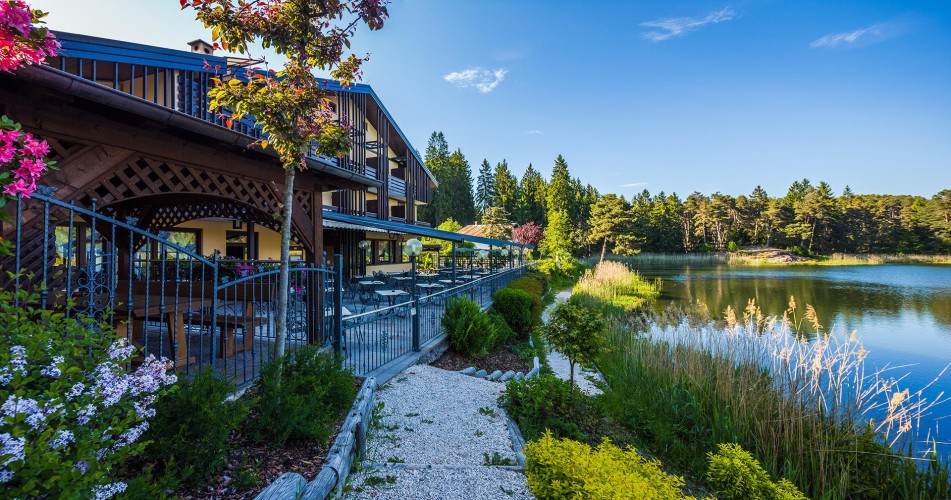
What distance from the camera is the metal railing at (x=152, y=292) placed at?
2787mm

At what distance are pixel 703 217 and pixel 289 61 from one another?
66.4 meters

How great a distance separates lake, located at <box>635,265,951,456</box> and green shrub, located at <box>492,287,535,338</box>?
7.02m

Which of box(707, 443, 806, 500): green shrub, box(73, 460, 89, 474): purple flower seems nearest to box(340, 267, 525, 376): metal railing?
box(73, 460, 89, 474): purple flower

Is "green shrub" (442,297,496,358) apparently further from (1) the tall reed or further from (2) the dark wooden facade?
(2) the dark wooden facade

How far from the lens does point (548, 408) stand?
4875 millimetres

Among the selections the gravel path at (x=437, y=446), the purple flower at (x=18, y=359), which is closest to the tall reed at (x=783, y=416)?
the gravel path at (x=437, y=446)

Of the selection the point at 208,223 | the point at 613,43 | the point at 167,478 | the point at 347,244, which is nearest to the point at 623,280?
the point at 613,43

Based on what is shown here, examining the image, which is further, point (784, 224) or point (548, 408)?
point (784, 224)

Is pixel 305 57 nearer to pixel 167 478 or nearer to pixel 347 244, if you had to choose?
pixel 167 478

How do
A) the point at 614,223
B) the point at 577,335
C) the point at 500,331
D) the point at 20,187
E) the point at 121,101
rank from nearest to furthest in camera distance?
the point at 20,187
the point at 121,101
the point at 577,335
the point at 500,331
the point at 614,223

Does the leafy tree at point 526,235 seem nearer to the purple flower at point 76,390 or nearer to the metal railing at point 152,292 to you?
the metal railing at point 152,292

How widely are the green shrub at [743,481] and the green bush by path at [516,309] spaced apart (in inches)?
306

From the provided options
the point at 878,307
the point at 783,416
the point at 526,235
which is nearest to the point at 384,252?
the point at 783,416

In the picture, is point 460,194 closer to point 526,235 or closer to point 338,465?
point 526,235
